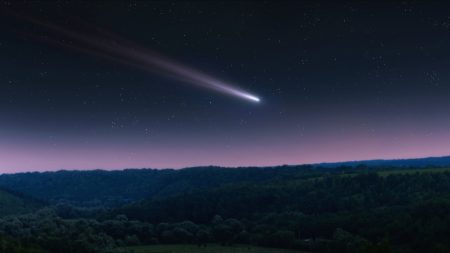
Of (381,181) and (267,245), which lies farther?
(381,181)

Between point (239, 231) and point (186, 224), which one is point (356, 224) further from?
point (186, 224)

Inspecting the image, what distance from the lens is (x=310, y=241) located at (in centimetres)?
13175

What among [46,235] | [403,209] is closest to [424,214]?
[403,209]

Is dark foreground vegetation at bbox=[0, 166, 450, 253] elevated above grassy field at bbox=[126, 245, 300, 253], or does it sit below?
above

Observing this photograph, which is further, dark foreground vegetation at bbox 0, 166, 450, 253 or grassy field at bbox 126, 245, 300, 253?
grassy field at bbox 126, 245, 300, 253

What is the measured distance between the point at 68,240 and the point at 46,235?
41.1 ft

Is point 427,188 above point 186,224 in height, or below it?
above

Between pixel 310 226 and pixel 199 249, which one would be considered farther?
pixel 310 226

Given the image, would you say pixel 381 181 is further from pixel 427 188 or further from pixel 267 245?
pixel 267 245

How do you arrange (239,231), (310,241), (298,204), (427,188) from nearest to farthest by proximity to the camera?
(310,241), (239,231), (427,188), (298,204)

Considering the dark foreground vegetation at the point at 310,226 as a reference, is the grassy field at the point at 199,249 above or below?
below

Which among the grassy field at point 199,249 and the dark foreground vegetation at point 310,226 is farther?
the grassy field at point 199,249

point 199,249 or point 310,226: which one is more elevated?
point 310,226

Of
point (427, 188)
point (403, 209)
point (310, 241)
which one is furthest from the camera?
point (427, 188)
